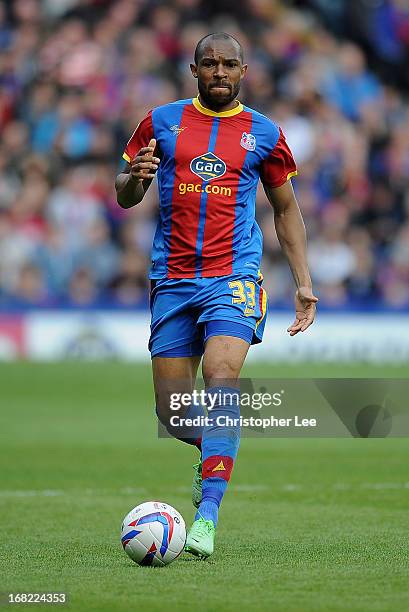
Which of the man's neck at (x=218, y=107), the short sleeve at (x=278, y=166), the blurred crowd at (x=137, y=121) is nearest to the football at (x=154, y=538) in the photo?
the short sleeve at (x=278, y=166)

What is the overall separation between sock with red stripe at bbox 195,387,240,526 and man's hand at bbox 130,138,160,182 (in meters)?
1.12

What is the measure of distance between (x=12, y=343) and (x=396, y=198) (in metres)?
6.18

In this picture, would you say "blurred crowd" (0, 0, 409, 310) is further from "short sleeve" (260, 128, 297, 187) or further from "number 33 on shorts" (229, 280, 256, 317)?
"number 33 on shorts" (229, 280, 256, 317)

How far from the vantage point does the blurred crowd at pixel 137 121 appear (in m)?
19.6

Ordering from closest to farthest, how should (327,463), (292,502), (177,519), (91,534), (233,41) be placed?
(177,519)
(233,41)
(91,534)
(292,502)
(327,463)

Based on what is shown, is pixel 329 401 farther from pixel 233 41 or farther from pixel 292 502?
pixel 233 41

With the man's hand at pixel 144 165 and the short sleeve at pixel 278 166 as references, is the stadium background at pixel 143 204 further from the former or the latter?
the man's hand at pixel 144 165

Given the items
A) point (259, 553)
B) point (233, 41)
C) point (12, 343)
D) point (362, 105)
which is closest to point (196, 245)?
point (233, 41)

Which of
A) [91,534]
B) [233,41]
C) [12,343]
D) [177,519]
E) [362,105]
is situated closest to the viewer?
[177,519]

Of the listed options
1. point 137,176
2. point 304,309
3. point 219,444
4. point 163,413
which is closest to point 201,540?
point 219,444

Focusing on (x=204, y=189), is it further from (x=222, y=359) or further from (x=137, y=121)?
(x=137, y=121)

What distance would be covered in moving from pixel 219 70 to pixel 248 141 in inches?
15.9

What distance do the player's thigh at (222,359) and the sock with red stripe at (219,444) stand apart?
0.06m

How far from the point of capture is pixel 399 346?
19.4m
